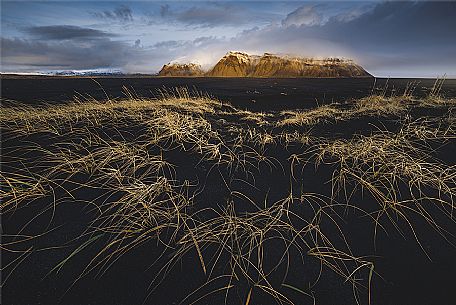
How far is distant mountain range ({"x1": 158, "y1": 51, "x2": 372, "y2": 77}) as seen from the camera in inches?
5527

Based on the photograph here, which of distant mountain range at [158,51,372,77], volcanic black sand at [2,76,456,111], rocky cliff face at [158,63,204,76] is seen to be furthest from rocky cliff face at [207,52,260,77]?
volcanic black sand at [2,76,456,111]

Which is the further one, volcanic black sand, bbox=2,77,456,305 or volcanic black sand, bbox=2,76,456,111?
volcanic black sand, bbox=2,76,456,111

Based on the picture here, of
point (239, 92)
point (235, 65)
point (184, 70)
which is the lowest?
point (184, 70)

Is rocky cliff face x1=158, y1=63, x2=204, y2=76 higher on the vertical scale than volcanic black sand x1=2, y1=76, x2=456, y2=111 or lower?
lower

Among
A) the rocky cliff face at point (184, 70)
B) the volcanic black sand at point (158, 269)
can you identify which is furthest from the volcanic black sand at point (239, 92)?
the rocky cliff face at point (184, 70)

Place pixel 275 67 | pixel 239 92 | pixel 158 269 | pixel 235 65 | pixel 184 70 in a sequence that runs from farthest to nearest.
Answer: pixel 184 70 → pixel 235 65 → pixel 275 67 → pixel 239 92 → pixel 158 269

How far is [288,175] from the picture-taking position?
3285mm

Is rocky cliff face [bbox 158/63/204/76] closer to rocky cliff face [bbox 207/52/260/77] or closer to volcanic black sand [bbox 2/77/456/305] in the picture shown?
rocky cliff face [bbox 207/52/260/77]

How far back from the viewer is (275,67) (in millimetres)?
148250

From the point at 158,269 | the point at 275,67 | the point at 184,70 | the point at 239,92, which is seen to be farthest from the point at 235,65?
the point at 158,269

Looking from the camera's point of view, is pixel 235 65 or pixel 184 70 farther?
pixel 184 70

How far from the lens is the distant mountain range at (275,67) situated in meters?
140

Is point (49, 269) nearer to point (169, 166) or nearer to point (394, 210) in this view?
point (169, 166)

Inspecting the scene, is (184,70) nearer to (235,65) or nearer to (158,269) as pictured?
(235,65)
